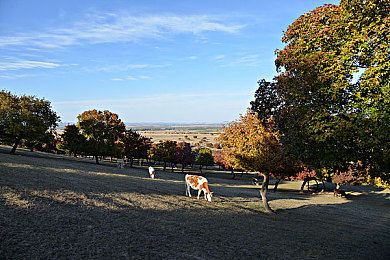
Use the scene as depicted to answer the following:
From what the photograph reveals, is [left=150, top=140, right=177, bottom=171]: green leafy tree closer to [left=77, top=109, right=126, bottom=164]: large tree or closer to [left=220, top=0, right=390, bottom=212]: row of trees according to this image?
[left=77, top=109, right=126, bottom=164]: large tree

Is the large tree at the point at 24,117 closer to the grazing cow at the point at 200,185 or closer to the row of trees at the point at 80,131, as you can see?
the row of trees at the point at 80,131

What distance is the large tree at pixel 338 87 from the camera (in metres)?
9.63

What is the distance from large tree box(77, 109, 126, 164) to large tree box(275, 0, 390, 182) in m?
40.6

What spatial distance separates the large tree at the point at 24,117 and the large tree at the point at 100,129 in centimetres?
605

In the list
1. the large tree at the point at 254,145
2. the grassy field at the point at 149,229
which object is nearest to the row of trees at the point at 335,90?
the large tree at the point at 254,145

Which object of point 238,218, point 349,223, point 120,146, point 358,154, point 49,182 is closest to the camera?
point 358,154

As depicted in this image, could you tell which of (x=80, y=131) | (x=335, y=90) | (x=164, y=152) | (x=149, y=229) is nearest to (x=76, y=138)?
(x=80, y=131)

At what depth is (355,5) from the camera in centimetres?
1023

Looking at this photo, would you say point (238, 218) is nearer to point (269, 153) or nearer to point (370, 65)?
point (269, 153)

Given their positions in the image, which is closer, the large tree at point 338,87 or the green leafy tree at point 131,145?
the large tree at point 338,87

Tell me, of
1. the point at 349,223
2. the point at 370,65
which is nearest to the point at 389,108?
the point at 370,65

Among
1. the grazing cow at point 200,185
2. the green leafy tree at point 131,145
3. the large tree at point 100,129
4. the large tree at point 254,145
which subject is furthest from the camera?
the green leafy tree at point 131,145

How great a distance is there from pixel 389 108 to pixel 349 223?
13721mm

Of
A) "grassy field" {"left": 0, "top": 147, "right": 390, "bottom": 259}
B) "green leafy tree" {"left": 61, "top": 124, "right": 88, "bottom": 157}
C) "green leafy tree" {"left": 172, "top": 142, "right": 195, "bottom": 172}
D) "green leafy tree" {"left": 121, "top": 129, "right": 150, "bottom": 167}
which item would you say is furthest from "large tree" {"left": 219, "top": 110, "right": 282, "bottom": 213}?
"green leafy tree" {"left": 172, "top": 142, "right": 195, "bottom": 172}
